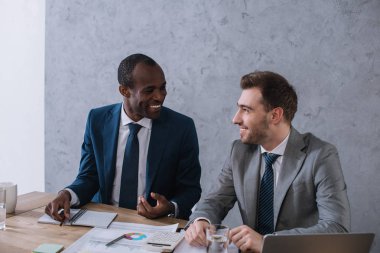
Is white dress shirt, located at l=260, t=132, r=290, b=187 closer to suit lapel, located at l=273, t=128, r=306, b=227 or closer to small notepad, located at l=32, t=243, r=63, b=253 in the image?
suit lapel, located at l=273, t=128, r=306, b=227

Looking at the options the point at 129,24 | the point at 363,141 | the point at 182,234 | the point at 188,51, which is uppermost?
the point at 129,24

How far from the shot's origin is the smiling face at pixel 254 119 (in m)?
1.80

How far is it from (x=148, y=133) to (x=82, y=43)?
58.6 inches

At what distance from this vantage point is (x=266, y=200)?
1.78 meters

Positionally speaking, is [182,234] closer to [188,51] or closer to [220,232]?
[220,232]

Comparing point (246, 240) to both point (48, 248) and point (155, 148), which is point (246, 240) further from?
point (155, 148)

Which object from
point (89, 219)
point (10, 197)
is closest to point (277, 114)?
point (89, 219)

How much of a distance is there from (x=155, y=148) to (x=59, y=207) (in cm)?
57

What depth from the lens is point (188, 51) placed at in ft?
9.61

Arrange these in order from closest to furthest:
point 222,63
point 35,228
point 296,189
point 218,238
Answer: point 218,238
point 35,228
point 296,189
point 222,63

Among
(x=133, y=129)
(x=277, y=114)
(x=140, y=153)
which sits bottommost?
(x=140, y=153)

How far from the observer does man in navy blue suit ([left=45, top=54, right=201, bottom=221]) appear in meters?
2.10

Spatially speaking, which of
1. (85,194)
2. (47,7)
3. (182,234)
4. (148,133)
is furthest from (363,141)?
(47,7)

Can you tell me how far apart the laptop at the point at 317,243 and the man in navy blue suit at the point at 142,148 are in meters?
0.97
